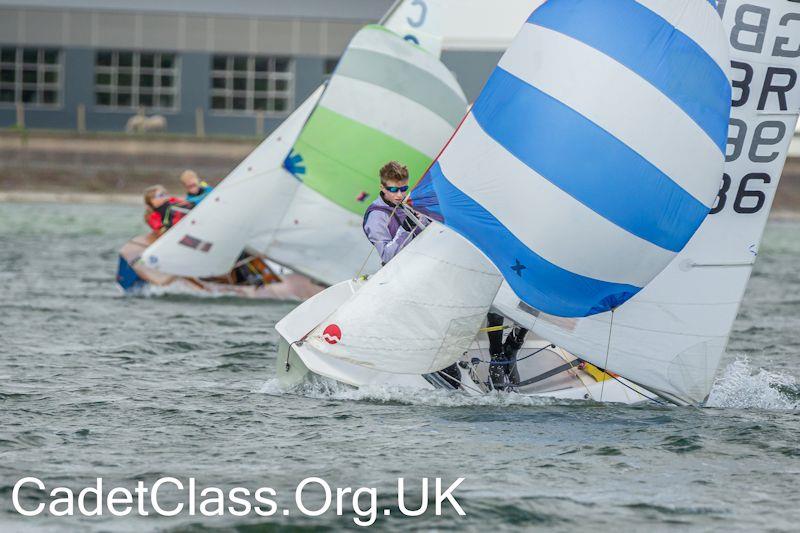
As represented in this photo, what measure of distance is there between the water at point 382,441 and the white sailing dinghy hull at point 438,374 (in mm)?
141

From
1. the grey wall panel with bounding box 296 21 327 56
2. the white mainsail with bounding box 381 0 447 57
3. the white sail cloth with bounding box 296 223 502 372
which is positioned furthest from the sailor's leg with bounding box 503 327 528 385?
the grey wall panel with bounding box 296 21 327 56

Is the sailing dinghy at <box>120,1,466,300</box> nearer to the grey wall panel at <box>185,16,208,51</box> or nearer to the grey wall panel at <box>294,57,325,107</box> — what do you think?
the grey wall panel at <box>294,57,325,107</box>

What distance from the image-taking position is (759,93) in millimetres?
9492

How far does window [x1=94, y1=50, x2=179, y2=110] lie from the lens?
45.1m

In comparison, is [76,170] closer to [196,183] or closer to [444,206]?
[196,183]

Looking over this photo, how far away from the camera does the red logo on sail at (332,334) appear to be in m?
9.31

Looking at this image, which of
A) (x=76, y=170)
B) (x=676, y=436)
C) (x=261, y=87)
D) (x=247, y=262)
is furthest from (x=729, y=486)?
(x=261, y=87)

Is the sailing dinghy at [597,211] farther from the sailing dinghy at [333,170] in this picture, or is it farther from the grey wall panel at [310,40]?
the grey wall panel at [310,40]

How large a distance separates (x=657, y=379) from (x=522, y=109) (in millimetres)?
2174

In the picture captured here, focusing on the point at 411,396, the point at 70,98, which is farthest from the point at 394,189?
the point at 70,98

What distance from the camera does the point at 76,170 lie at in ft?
129

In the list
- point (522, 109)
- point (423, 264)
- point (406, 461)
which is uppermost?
point (522, 109)

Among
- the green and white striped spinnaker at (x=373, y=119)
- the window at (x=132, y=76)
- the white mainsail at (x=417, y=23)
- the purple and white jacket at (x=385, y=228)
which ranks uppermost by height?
the window at (x=132, y=76)

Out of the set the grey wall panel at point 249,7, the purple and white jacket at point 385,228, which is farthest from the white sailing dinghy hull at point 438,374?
the grey wall panel at point 249,7
